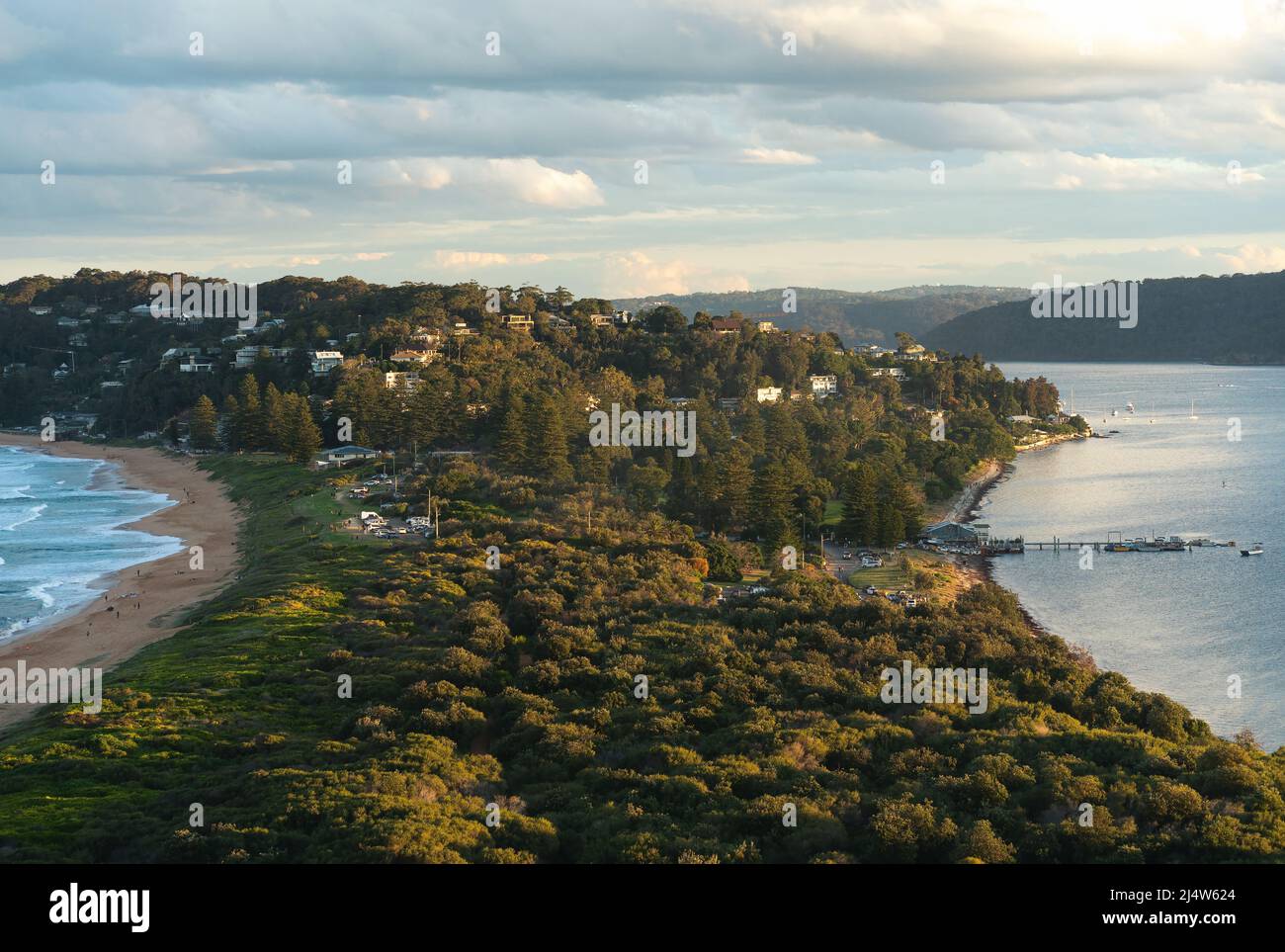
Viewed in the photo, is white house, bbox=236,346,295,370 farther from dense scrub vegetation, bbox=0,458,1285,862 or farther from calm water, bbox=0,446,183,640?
dense scrub vegetation, bbox=0,458,1285,862

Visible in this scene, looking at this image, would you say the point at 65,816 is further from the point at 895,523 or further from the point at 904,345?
the point at 904,345

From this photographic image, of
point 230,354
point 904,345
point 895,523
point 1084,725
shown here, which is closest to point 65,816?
point 1084,725

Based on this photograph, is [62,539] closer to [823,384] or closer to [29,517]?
[29,517]

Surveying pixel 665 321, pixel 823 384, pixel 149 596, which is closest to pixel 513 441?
pixel 149 596

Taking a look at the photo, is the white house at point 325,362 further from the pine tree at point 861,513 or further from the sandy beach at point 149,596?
the pine tree at point 861,513

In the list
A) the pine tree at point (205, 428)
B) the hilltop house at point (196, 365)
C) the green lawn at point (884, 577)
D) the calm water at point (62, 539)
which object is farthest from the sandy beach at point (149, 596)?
the hilltop house at point (196, 365)

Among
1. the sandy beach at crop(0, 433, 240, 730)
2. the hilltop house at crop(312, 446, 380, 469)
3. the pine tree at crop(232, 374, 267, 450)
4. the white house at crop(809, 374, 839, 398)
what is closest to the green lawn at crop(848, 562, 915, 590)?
the sandy beach at crop(0, 433, 240, 730)
